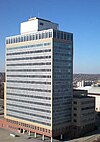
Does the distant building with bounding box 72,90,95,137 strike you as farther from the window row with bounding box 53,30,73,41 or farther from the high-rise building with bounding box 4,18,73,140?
the window row with bounding box 53,30,73,41

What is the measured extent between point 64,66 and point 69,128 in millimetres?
20209

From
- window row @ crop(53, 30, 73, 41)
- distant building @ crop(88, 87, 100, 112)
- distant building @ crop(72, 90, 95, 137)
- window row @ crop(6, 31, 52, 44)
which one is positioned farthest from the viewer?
distant building @ crop(88, 87, 100, 112)

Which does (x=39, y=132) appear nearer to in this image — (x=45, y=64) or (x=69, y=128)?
(x=69, y=128)

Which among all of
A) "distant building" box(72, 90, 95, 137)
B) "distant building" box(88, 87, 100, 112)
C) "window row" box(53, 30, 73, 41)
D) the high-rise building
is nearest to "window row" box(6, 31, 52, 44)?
the high-rise building

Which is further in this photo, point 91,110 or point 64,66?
point 91,110

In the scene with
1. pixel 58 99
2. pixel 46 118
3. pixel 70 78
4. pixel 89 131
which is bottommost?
pixel 89 131

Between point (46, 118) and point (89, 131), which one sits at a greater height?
point (46, 118)

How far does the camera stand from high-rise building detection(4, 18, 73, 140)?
8275 cm

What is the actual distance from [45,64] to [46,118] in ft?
53.7

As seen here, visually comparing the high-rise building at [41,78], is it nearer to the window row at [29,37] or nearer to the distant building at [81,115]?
the window row at [29,37]

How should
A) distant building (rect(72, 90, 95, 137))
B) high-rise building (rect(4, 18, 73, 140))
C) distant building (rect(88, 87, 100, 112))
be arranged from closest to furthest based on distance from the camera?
high-rise building (rect(4, 18, 73, 140)) < distant building (rect(72, 90, 95, 137)) < distant building (rect(88, 87, 100, 112))

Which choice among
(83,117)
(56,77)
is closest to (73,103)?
(83,117)

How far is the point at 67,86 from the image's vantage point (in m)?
87.8

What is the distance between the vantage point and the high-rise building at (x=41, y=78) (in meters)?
82.8
